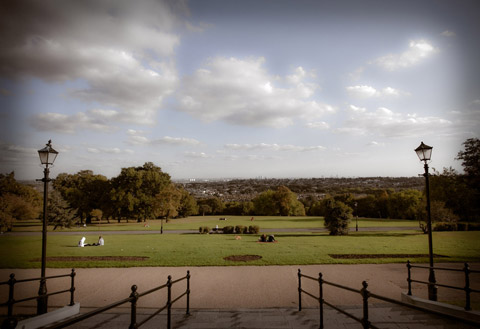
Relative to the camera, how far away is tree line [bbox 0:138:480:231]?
32.1 m

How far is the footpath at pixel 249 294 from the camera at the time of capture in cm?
696

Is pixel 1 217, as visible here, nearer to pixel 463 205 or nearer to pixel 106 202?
pixel 106 202

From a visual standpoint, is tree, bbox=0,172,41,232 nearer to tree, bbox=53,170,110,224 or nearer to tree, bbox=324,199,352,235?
tree, bbox=53,170,110,224

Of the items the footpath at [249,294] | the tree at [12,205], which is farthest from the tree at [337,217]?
the tree at [12,205]

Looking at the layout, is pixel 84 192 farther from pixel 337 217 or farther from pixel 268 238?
pixel 337 217

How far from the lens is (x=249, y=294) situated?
1003 cm

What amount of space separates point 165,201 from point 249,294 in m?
30.7

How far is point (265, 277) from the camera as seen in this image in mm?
12234

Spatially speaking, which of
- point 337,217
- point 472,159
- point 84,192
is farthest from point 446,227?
point 84,192

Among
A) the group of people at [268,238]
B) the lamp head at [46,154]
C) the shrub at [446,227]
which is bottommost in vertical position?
the shrub at [446,227]

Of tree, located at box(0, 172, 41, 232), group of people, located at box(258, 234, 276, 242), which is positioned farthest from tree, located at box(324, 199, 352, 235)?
tree, located at box(0, 172, 41, 232)

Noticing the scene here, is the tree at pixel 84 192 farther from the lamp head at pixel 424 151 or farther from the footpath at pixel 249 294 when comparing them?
the lamp head at pixel 424 151

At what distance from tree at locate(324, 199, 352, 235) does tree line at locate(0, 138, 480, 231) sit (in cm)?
11

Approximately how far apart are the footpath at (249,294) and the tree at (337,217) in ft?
48.1
